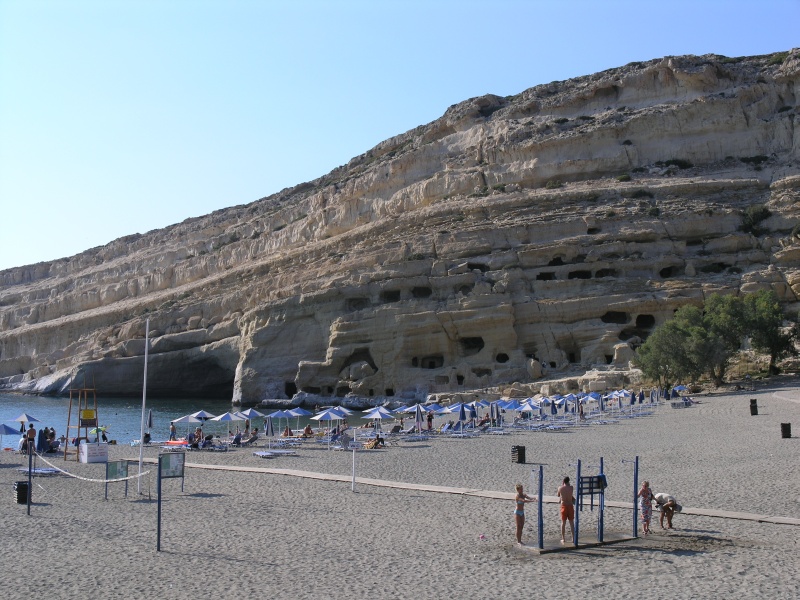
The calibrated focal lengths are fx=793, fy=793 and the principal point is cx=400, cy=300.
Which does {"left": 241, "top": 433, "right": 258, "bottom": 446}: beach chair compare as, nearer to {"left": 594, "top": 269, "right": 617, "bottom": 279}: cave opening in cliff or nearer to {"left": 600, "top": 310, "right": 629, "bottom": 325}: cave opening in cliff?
{"left": 600, "top": 310, "right": 629, "bottom": 325}: cave opening in cliff

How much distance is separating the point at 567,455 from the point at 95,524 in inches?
572

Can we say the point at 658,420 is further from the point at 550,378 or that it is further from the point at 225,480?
the point at 225,480

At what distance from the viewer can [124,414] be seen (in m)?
56.7

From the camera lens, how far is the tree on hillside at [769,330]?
144ft

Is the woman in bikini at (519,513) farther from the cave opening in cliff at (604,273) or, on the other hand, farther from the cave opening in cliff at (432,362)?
the cave opening in cliff at (604,273)

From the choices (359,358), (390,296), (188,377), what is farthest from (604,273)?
(188,377)

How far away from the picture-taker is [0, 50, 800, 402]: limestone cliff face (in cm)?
5244

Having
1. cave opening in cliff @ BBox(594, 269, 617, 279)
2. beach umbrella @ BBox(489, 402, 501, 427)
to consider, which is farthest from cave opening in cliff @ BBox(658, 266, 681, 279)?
beach umbrella @ BBox(489, 402, 501, 427)

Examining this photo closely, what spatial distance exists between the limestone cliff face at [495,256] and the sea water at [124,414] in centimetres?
248

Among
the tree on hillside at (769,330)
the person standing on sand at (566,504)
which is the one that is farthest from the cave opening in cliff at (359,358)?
the person standing on sand at (566,504)

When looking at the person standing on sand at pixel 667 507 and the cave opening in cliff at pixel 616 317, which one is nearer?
the person standing on sand at pixel 667 507

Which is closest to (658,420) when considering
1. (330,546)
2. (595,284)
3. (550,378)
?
(550,378)

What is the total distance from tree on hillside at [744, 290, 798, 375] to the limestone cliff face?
4.51 metres

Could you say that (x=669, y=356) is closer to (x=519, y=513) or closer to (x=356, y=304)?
(x=356, y=304)
